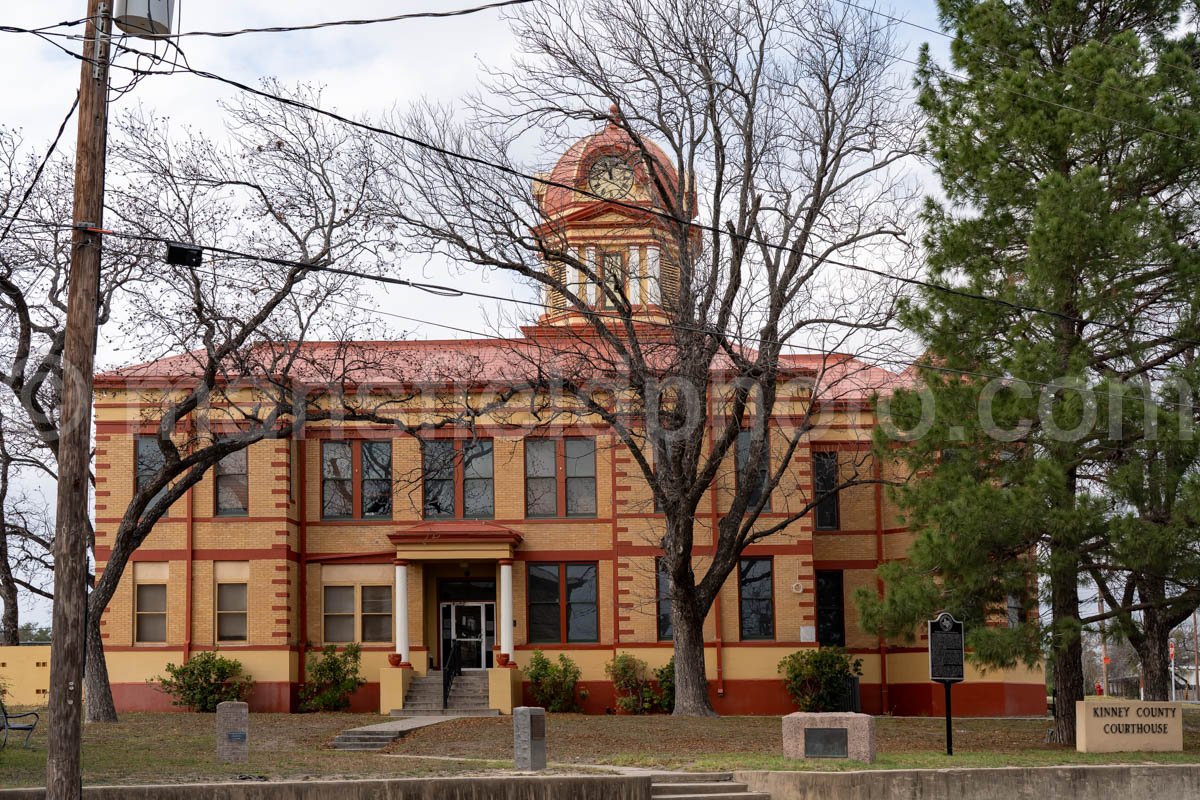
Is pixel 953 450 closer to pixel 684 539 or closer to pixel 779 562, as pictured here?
pixel 684 539

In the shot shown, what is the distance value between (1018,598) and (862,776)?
5.36 meters

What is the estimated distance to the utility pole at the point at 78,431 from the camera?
14.1 m

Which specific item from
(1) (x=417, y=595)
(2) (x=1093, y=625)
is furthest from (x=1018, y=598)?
(1) (x=417, y=595)

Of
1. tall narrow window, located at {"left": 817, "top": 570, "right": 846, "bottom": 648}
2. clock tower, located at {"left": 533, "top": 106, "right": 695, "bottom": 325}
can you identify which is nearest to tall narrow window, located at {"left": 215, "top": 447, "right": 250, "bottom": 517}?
clock tower, located at {"left": 533, "top": 106, "right": 695, "bottom": 325}

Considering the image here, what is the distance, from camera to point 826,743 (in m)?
21.1

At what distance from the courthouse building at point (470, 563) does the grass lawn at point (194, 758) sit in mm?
5689

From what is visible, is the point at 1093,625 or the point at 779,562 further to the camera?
the point at 779,562

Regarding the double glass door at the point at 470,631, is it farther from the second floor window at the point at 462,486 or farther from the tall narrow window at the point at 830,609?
the tall narrow window at the point at 830,609

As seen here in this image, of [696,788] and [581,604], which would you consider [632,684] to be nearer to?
[581,604]

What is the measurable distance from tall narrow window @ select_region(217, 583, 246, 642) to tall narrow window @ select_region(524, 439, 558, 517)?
7.37 meters

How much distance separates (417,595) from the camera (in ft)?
116

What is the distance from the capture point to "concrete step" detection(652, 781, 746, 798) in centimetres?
1920

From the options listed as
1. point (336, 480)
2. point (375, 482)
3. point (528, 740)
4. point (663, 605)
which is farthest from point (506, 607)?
point (528, 740)

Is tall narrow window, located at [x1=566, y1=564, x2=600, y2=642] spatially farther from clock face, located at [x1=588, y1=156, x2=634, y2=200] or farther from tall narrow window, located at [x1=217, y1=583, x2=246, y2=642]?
clock face, located at [x1=588, y1=156, x2=634, y2=200]
